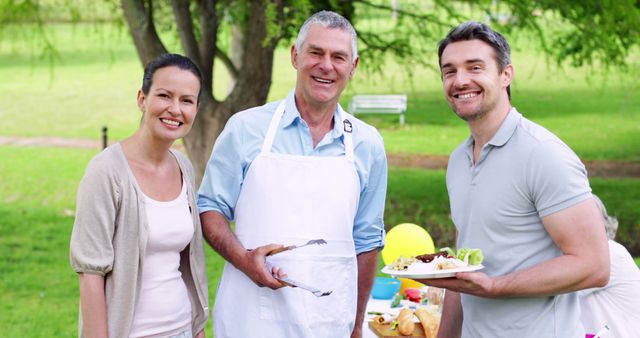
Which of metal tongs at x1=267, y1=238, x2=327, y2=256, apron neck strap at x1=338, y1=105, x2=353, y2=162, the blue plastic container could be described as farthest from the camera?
the blue plastic container

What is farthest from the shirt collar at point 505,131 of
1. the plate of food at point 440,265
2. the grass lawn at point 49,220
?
the grass lawn at point 49,220

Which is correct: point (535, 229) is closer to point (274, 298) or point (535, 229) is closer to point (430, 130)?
point (274, 298)

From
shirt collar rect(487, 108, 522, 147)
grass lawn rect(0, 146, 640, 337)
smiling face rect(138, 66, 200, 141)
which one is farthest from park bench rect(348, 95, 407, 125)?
shirt collar rect(487, 108, 522, 147)

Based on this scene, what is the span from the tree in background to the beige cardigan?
20.3 feet

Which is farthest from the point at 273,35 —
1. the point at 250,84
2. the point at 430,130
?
the point at 430,130

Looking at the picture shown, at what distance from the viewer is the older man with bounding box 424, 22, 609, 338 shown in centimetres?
270

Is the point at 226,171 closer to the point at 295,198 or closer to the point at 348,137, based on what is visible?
the point at 295,198

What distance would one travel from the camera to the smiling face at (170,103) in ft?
10.5

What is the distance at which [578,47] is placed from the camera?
11.1 m

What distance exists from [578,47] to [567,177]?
880 centimetres

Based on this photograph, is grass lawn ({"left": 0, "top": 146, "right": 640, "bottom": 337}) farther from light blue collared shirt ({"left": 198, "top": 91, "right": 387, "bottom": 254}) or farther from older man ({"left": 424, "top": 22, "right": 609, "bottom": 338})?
older man ({"left": 424, "top": 22, "right": 609, "bottom": 338})

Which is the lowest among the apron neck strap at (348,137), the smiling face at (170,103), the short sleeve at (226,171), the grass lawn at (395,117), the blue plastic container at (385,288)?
the grass lawn at (395,117)

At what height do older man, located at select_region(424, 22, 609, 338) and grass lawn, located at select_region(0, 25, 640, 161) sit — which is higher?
older man, located at select_region(424, 22, 609, 338)

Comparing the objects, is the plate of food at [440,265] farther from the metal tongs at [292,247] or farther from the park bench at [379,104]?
the park bench at [379,104]
